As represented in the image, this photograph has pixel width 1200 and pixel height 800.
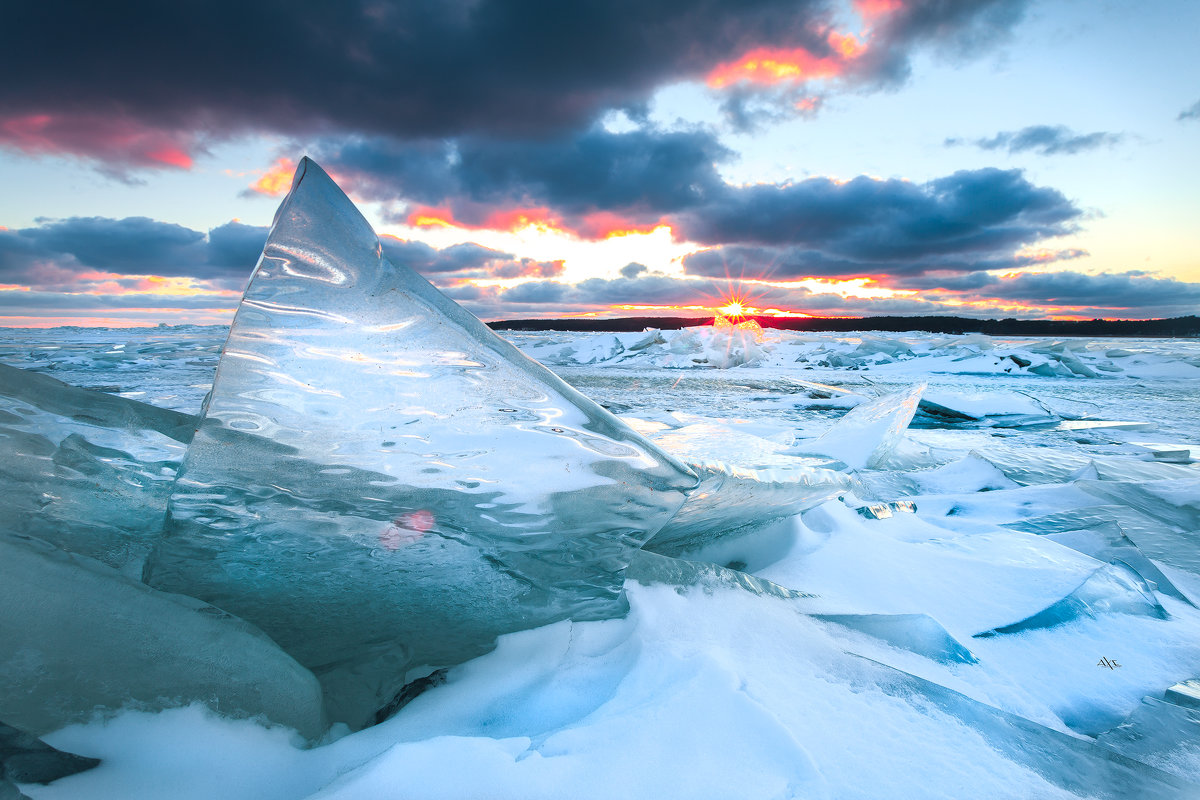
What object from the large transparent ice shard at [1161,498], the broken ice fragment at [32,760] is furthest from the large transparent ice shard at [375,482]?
the large transparent ice shard at [1161,498]

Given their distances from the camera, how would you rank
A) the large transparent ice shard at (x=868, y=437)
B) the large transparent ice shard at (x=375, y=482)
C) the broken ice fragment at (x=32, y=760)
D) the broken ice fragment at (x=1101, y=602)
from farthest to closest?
the large transparent ice shard at (x=868, y=437), the broken ice fragment at (x=1101, y=602), the large transparent ice shard at (x=375, y=482), the broken ice fragment at (x=32, y=760)

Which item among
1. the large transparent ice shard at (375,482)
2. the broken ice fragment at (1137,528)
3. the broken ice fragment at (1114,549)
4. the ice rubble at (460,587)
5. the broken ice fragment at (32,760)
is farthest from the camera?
the broken ice fragment at (1137,528)

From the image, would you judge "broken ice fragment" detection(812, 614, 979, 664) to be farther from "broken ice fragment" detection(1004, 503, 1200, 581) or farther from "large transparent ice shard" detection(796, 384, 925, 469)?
"large transparent ice shard" detection(796, 384, 925, 469)

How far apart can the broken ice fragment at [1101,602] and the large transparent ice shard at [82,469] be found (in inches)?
59.1

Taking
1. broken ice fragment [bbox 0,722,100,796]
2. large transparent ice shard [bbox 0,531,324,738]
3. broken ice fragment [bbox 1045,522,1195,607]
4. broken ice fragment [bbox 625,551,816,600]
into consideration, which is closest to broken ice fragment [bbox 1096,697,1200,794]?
broken ice fragment [bbox 625,551,816,600]

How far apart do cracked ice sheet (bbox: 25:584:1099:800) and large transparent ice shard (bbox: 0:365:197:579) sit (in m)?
0.29

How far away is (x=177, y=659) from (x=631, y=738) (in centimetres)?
62

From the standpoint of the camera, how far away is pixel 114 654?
737mm

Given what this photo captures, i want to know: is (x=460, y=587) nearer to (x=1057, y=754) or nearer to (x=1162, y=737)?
(x=1057, y=754)

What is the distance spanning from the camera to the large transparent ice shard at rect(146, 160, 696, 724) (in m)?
0.85

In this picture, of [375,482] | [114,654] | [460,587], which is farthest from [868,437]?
[114,654]

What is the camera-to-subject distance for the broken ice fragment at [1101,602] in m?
1.11

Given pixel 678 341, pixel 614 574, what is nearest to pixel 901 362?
pixel 678 341

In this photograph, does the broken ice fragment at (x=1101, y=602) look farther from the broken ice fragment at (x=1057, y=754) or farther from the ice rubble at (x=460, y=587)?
the broken ice fragment at (x=1057, y=754)
